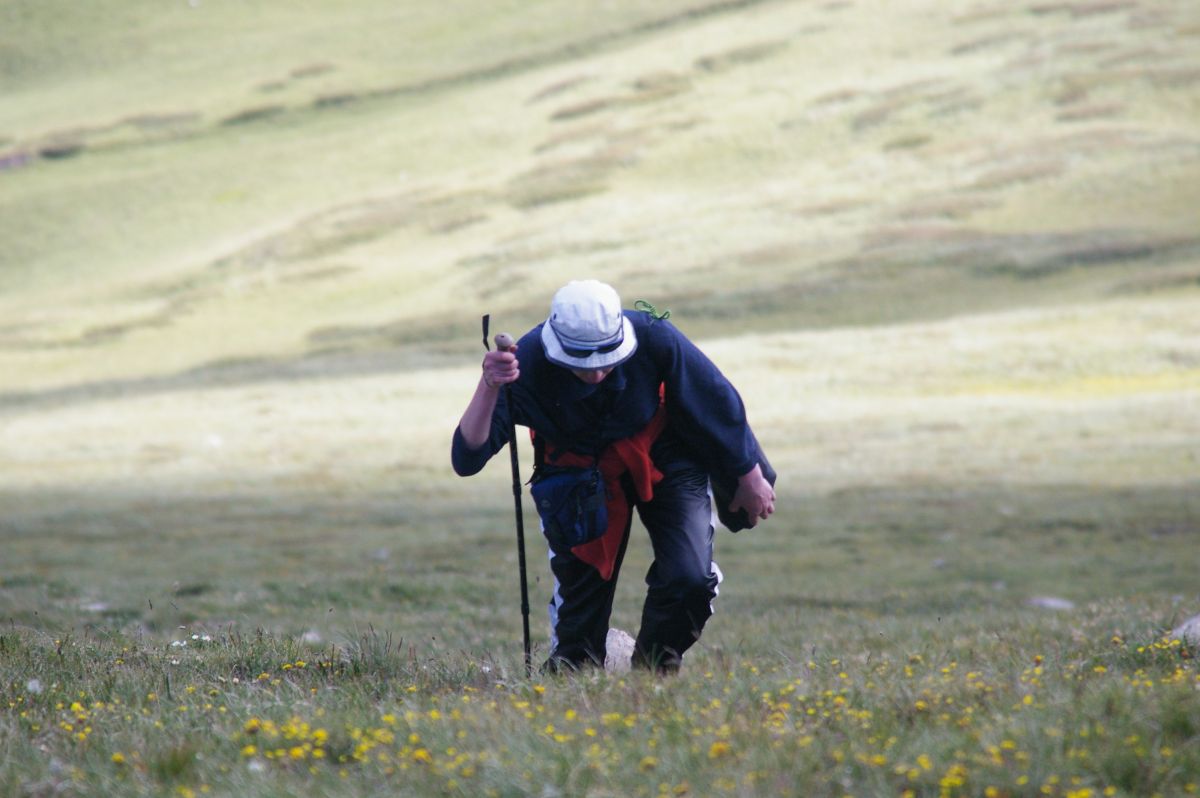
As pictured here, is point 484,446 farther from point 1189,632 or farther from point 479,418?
point 1189,632

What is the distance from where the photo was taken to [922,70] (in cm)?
9025

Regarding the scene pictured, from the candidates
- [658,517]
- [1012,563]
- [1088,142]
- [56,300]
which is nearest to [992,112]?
[1088,142]

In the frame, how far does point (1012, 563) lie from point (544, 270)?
1790 inches

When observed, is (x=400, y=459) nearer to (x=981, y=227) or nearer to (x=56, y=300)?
(x=981, y=227)

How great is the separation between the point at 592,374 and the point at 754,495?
1.33 meters

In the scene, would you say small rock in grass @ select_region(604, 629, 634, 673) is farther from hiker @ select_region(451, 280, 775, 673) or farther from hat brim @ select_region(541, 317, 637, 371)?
hat brim @ select_region(541, 317, 637, 371)

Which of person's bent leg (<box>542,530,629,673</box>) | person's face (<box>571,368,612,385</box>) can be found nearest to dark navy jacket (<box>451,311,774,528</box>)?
person's face (<box>571,368,612,385</box>)

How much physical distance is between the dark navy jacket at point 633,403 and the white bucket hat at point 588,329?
0.28m

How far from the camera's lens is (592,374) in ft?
26.9

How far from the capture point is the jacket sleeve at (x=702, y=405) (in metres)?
8.43

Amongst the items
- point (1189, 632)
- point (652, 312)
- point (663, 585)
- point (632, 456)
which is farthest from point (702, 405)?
point (1189, 632)

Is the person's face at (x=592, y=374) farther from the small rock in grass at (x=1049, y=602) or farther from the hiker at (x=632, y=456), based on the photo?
the small rock in grass at (x=1049, y=602)

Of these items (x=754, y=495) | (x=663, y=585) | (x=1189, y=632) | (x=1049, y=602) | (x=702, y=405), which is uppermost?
(x=702, y=405)

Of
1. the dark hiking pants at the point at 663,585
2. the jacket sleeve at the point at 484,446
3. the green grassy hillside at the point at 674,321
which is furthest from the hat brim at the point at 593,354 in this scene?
the green grassy hillside at the point at 674,321
